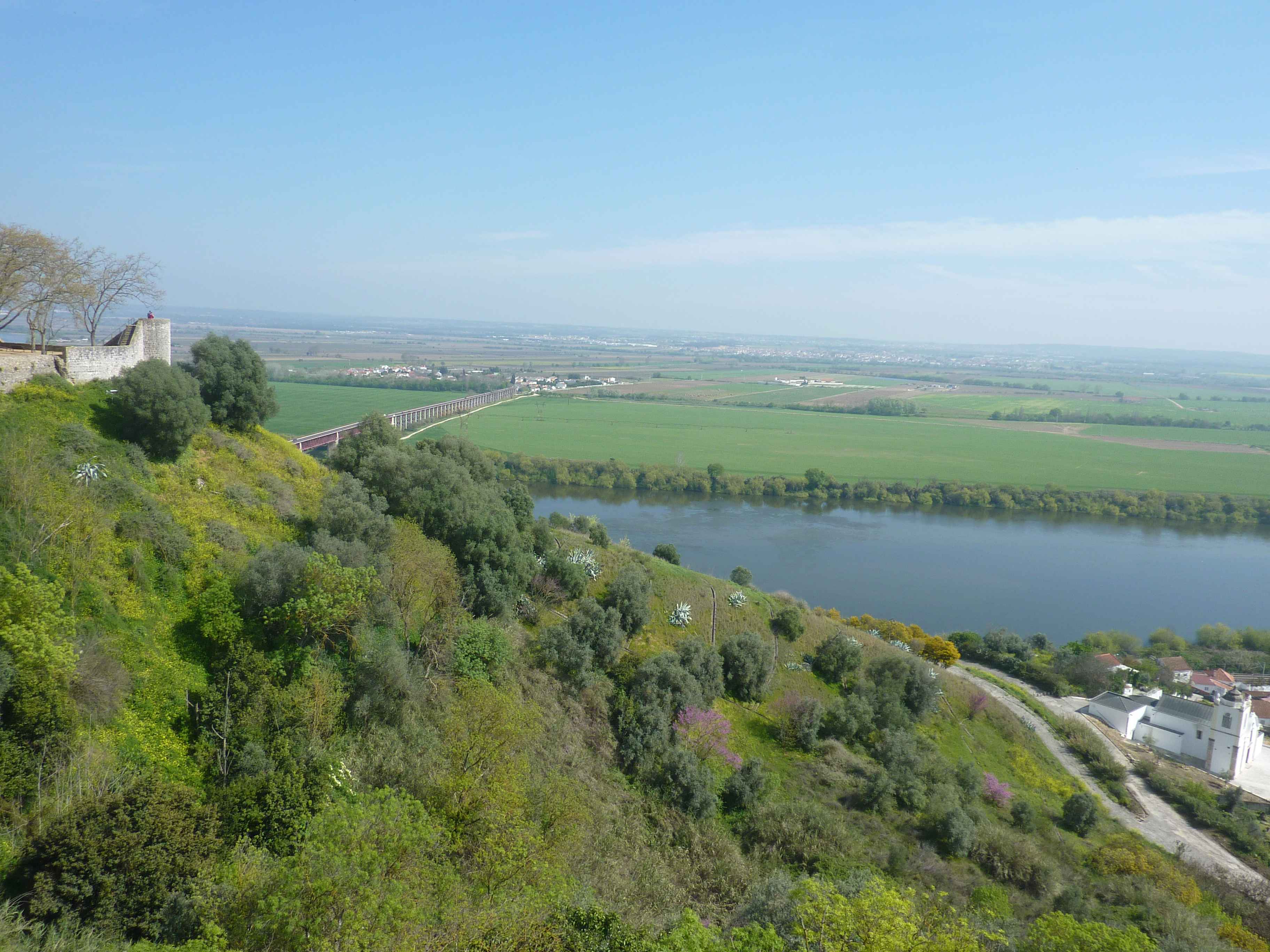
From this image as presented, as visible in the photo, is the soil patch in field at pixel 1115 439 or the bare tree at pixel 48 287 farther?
the soil patch in field at pixel 1115 439

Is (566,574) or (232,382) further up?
(232,382)

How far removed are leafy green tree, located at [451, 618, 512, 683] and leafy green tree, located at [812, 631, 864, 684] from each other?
29.4 ft

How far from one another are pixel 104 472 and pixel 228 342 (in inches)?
216

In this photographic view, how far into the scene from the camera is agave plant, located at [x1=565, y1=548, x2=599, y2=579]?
59.1ft

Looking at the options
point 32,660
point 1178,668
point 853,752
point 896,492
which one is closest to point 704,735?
point 853,752

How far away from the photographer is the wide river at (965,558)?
35156 mm

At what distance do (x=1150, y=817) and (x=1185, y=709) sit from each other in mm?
7433

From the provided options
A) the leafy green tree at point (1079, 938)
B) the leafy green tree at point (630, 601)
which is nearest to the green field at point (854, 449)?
the leafy green tree at point (630, 601)

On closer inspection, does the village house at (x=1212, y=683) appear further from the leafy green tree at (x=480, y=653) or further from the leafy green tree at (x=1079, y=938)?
the leafy green tree at (x=480, y=653)

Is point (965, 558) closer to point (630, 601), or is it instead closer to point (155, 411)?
point (630, 601)

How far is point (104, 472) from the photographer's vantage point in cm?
1221

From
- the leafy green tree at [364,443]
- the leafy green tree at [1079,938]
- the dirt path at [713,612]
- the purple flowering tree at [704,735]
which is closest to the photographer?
the leafy green tree at [1079,938]

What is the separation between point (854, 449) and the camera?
68625 mm

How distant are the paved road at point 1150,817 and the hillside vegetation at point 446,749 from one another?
4.15ft
